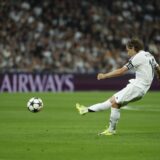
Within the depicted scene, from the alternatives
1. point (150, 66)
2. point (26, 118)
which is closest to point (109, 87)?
point (26, 118)

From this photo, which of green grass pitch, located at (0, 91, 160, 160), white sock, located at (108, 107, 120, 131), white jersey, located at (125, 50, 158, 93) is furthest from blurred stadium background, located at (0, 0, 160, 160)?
white sock, located at (108, 107, 120, 131)

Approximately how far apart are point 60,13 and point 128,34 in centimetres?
381

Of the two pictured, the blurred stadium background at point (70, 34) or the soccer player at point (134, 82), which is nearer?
the soccer player at point (134, 82)

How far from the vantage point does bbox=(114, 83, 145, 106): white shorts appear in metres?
14.6

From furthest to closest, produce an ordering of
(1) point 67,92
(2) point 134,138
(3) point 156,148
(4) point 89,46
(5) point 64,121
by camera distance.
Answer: (4) point 89,46 < (1) point 67,92 < (5) point 64,121 < (2) point 134,138 < (3) point 156,148

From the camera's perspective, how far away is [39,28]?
35.7m

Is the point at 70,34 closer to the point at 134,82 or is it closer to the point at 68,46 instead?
the point at 68,46

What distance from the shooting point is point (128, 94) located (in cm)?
1470

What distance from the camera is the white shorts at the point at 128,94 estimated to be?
47.9 feet

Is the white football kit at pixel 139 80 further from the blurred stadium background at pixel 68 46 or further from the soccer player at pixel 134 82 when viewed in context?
the blurred stadium background at pixel 68 46

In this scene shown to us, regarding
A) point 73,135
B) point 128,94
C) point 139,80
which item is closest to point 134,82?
point 139,80

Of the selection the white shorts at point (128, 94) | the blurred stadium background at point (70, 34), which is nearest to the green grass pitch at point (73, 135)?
the white shorts at point (128, 94)

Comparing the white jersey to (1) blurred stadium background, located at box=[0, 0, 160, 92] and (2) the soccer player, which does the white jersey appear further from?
(1) blurred stadium background, located at box=[0, 0, 160, 92]

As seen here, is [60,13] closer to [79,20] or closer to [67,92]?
[79,20]
